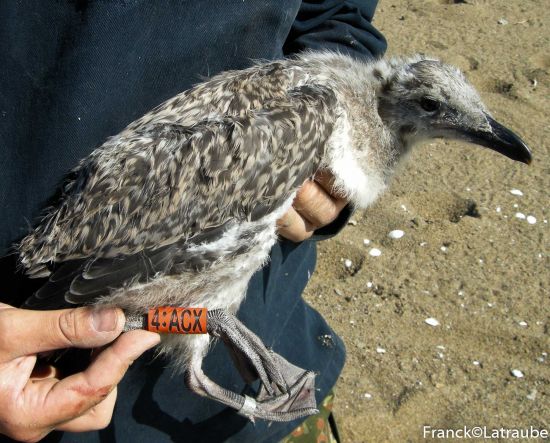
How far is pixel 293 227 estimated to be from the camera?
8.64 feet

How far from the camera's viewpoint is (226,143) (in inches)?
94.5

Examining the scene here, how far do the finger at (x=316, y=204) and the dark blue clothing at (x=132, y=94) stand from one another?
158mm

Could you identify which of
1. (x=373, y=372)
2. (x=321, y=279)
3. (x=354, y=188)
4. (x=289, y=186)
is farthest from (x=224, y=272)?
(x=321, y=279)

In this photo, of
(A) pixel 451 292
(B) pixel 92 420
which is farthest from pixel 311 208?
(A) pixel 451 292

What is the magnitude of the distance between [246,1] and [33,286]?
139 centimetres

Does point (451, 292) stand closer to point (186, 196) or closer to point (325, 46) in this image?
point (325, 46)

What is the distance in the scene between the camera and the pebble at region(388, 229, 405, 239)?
18.5ft

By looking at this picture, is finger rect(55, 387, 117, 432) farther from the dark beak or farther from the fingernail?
the dark beak

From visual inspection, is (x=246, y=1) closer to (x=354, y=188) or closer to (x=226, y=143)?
(x=226, y=143)

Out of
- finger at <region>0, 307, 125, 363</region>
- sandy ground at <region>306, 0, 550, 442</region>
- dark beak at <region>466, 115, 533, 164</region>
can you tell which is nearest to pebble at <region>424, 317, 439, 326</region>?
sandy ground at <region>306, 0, 550, 442</region>

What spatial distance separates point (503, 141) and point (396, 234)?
2.67 meters

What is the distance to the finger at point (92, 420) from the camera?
7.59 ft

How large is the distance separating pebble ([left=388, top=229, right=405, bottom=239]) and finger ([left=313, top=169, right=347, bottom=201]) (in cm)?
305

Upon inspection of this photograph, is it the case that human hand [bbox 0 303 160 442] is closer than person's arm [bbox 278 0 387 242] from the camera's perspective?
Yes
